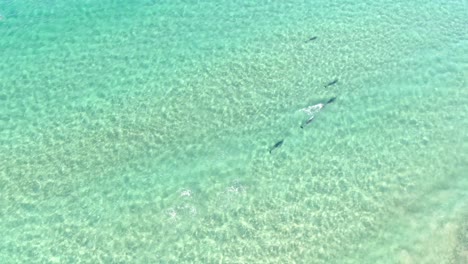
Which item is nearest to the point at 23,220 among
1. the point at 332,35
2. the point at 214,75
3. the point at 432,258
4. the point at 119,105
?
the point at 119,105

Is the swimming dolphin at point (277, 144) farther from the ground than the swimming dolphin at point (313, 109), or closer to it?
closer to it

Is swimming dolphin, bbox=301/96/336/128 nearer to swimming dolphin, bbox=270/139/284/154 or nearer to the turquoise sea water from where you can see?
the turquoise sea water

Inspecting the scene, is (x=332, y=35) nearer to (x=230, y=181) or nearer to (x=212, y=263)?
(x=230, y=181)

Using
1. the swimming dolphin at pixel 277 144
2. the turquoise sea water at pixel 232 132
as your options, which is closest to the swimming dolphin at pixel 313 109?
the turquoise sea water at pixel 232 132

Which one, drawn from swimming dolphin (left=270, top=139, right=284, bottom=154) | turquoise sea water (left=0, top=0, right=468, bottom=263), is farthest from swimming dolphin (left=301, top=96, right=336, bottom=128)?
swimming dolphin (left=270, top=139, right=284, bottom=154)

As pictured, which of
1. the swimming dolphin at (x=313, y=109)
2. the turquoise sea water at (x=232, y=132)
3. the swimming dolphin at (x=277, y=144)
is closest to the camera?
the turquoise sea water at (x=232, y=132)

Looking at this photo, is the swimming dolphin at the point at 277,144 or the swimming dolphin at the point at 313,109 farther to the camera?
the swimming dolphin at the point at 313,109

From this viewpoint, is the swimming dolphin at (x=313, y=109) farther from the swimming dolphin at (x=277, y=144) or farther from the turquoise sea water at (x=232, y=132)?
the swimming dolphin at (x=277, y=144)

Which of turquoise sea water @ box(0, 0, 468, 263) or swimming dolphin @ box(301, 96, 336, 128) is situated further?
swimming dolphin @ box(301, 96, 336, 128)

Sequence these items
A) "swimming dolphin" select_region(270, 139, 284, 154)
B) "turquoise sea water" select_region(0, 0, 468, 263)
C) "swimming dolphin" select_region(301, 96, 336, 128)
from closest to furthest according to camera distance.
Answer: "turquoise sea water" select_region(0, 0, 468, 263)
"swimming dolphin" select_region(270, 139, 284, 154)
"swimming dolphin" select_region(301, 96, 336, 128)
